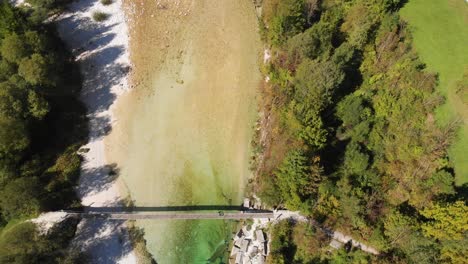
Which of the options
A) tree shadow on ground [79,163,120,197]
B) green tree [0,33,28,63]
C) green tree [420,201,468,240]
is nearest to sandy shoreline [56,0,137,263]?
tree shadow on ground [79,163,120,197]

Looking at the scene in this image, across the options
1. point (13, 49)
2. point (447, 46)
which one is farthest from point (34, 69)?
point (447, 46)

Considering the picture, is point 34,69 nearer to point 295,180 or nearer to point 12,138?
point 12,138

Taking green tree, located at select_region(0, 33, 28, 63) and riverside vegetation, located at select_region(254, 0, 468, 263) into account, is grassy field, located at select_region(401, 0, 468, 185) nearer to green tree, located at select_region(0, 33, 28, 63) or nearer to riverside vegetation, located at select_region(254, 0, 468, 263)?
riverside vegetation, located at select_region(254, 0, 468, 263)

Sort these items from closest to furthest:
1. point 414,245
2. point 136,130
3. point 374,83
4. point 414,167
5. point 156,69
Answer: point 414,245 → point 414,167 → point 374,83 → point 136,130 → point 156,69

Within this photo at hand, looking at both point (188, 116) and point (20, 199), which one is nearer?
point (20, 199)

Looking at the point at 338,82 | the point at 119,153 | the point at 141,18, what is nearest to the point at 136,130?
the point at 119,153

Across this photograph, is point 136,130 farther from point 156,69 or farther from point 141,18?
point 141,18

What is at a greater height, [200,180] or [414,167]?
[414,167]
